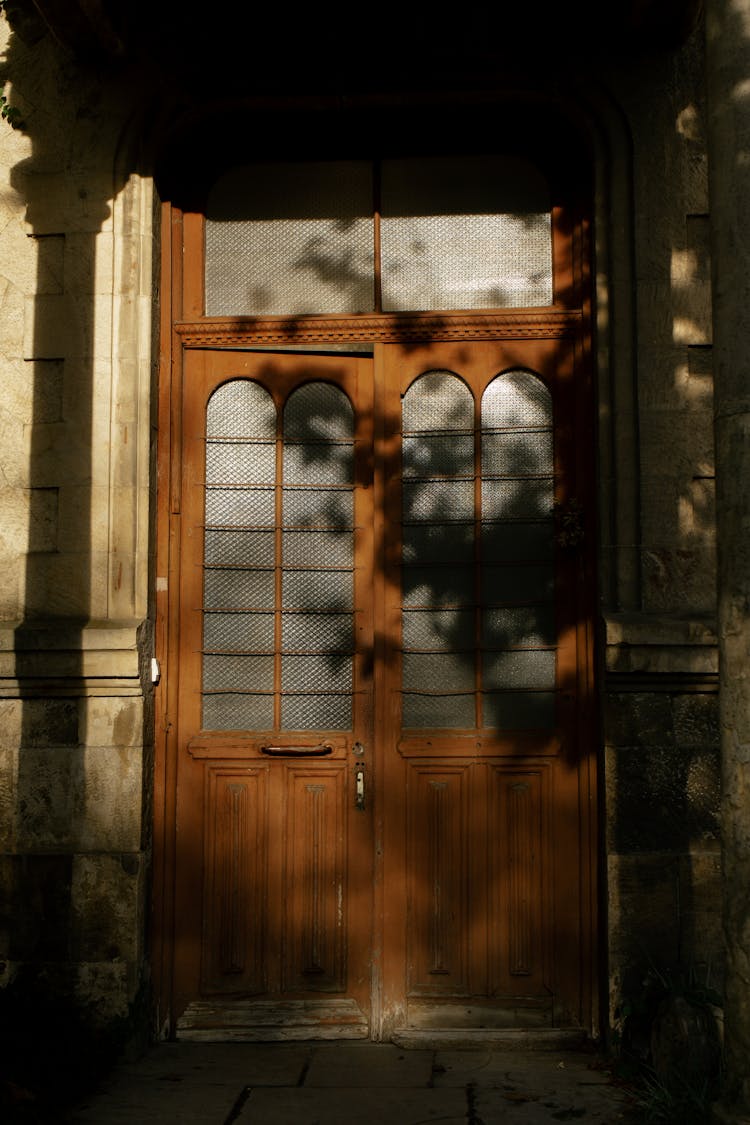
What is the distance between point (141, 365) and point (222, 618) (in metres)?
1.26

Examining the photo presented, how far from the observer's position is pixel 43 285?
17.5 feet

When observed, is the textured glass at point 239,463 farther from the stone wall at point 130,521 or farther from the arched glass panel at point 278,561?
the stone wall at point 130,521

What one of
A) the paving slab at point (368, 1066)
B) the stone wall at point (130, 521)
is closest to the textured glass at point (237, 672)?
the stone wall at point (130, 521)

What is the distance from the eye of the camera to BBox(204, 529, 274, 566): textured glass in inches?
216

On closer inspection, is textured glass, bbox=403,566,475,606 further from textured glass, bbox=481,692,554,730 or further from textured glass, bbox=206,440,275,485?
textured glass, bbox=206,440,275,485

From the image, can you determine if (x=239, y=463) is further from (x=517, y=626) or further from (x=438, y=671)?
(x=517, y=626)

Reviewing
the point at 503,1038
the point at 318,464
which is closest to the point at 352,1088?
the point at 503,1038

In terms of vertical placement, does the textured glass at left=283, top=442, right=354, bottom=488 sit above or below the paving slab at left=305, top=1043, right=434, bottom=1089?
above

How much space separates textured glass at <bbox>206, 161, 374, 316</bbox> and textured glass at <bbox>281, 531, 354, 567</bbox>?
1130 mm

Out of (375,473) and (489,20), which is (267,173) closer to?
(489,20)

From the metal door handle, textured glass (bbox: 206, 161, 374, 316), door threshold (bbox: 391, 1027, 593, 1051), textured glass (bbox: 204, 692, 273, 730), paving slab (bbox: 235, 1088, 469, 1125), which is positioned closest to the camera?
paving slab (bbox: 235, 1088, 469, 1125)

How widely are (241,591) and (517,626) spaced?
1.34 m

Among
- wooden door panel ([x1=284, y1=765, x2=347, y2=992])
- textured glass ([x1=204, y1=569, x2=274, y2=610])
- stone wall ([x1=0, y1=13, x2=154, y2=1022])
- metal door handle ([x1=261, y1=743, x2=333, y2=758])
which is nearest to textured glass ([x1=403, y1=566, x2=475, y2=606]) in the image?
textured glass ([x1=204, y1=569, x2=274, y2=610])

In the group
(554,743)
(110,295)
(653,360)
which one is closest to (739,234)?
(653,360)
